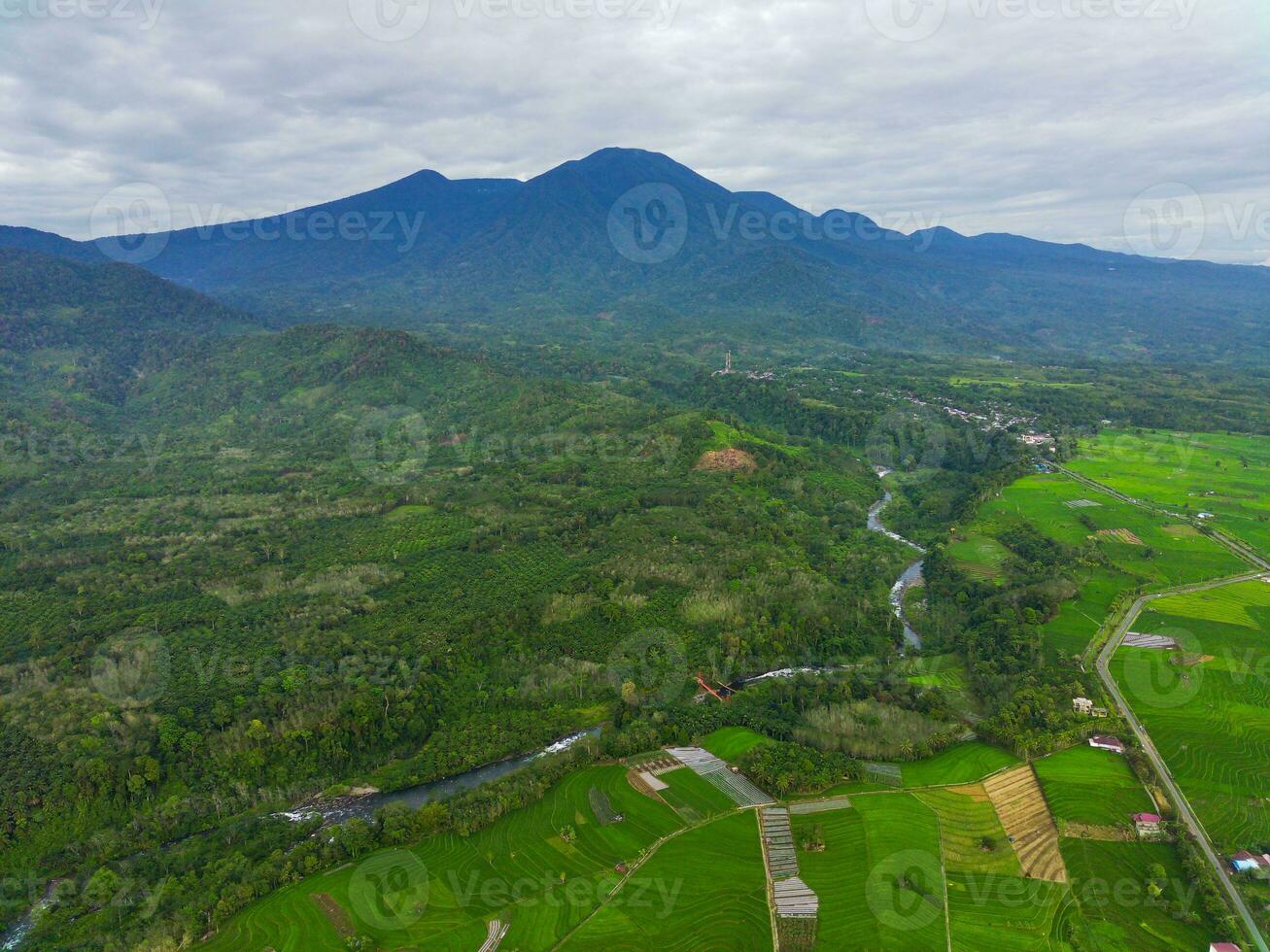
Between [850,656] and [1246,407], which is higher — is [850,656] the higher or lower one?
the lower one

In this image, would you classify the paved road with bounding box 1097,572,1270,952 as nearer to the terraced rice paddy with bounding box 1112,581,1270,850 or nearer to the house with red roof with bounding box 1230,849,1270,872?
the terraced rice paddy with bounding box 1112,581,1270,850

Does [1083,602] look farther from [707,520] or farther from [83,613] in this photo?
[83,613]

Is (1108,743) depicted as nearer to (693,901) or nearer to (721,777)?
(721,777)

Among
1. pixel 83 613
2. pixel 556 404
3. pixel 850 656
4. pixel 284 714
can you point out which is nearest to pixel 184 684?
pixel 284 714

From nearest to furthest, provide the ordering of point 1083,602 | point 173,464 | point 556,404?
point 1083,602 < point 173,464 < point 556,404

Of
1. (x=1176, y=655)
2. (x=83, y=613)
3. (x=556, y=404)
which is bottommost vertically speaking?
(x=1176, y=655)

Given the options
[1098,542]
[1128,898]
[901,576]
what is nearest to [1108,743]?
[1128,898]
